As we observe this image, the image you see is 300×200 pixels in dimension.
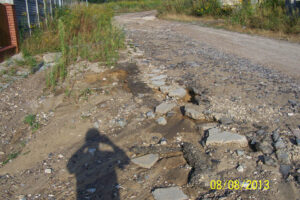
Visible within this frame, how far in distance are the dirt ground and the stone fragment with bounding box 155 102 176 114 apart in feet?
0.15

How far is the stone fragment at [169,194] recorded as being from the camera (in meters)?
2.34

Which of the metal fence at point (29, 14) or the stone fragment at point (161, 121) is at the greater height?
the metal fence at point (29, 14)

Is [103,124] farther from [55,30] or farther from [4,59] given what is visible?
[55,30]

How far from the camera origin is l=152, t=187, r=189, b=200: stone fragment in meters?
2.34

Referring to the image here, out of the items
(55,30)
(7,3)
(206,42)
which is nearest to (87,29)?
(55,30)

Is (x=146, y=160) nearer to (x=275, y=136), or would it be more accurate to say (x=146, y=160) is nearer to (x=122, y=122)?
(x=122, y=122)

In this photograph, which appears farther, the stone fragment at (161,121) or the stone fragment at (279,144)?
the stone fragment at (161,121)

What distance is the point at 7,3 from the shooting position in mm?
6703

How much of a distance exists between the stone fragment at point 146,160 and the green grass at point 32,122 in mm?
1535

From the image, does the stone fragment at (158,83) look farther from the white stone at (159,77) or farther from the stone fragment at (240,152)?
the stone fragment at (240,152)

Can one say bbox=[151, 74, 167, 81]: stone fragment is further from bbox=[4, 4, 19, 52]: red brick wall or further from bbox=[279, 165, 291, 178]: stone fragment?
bbox=[4, 4, 19, 52]: red brick wall
